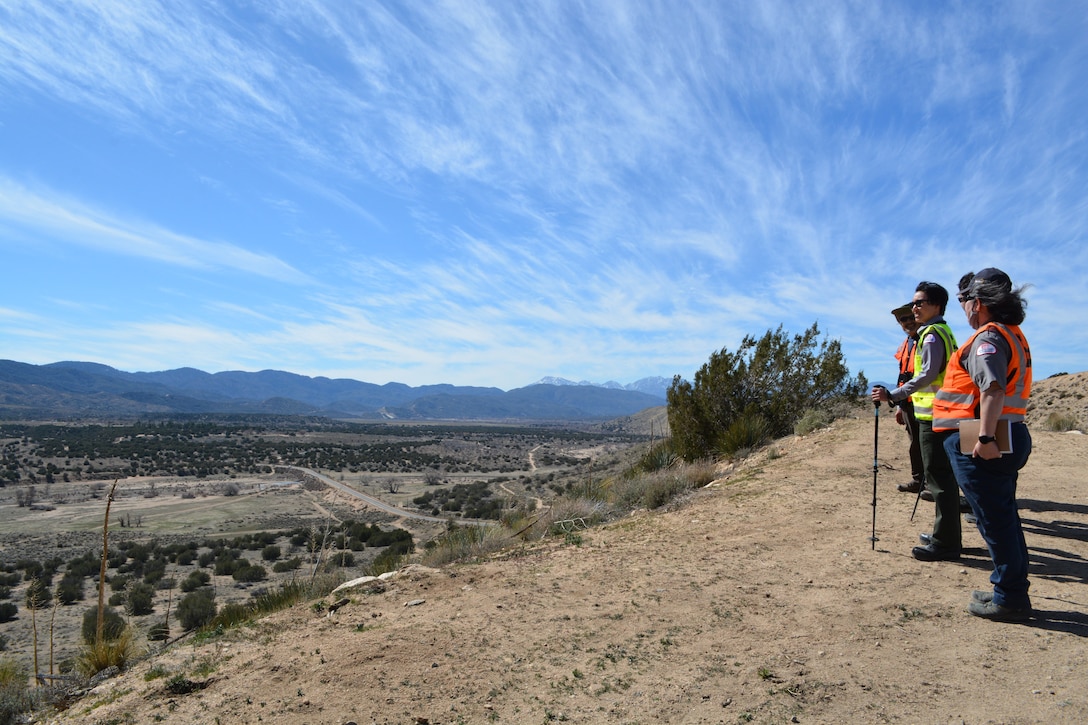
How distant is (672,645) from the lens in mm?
4168

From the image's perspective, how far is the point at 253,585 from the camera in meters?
17.5

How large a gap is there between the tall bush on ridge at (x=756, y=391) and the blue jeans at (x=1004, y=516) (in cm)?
1045

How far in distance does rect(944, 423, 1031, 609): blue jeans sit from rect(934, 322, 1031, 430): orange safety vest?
0.18 m

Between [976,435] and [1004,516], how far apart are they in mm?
551

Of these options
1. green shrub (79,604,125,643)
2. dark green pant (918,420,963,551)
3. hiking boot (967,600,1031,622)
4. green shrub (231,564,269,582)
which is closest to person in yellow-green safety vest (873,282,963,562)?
dark green pant (918,420,963,551)

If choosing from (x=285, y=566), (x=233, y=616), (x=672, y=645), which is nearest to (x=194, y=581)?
(x=285, y=566)

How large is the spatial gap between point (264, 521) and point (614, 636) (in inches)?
1197

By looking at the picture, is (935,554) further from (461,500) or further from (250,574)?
(461,500)

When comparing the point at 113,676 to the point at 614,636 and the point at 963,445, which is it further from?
the point at 963,445

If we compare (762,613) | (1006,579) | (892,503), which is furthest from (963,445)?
(892,503)

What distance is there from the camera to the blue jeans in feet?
13.1

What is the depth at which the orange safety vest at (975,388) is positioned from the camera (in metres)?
4.06

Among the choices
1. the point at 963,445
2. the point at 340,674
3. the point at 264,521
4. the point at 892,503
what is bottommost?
the point at 264,521

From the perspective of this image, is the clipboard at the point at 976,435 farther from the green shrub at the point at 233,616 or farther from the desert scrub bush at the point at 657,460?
the desert scrub bush at the point at 657,460
